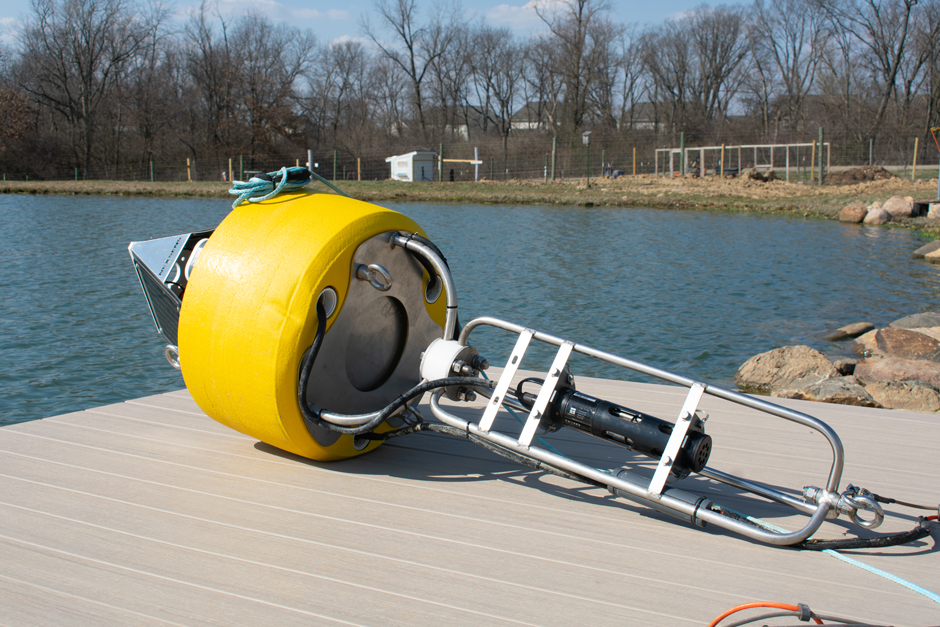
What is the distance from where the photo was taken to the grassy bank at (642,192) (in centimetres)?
2898

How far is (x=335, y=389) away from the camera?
11.3ft

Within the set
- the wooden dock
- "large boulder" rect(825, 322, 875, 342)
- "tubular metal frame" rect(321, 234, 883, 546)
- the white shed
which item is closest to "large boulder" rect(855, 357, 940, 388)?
"large boulder" rect(825, 322, 875, 342)

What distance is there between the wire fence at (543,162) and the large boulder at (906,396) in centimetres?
3300

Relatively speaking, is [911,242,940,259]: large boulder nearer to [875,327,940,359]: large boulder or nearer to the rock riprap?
the rock riprap

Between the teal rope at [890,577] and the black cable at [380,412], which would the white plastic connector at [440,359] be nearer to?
the black cable at [380,412]

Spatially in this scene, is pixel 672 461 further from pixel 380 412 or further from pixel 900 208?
pixel 900 208

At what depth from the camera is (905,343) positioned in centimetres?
888

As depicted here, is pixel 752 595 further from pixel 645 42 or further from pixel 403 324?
pixel 645 42

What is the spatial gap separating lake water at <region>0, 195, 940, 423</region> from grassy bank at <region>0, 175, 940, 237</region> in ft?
15.2

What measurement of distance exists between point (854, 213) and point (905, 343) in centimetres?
1847

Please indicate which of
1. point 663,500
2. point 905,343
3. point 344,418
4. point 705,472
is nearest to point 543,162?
point 905,343

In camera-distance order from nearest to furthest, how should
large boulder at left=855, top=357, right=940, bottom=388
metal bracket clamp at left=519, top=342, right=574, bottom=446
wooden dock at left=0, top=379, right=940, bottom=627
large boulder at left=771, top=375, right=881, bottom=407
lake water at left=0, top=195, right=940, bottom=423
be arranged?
wooden dock at left=0, top=379, right=940, bottom=627 < metal bracket clamp at left=519, top=342, right=574, bottom=446 < large boulder at left=771, top=375, right=881, bottom=407 < large boulder at left=855, top=357, right=940, bottom=388 < lake water at left=0, top=195, right=940, bottom=423

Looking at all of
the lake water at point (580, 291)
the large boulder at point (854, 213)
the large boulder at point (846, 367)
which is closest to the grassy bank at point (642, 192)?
the large boulder at point (854, 213)

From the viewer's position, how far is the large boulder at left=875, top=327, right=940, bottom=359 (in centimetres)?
870
